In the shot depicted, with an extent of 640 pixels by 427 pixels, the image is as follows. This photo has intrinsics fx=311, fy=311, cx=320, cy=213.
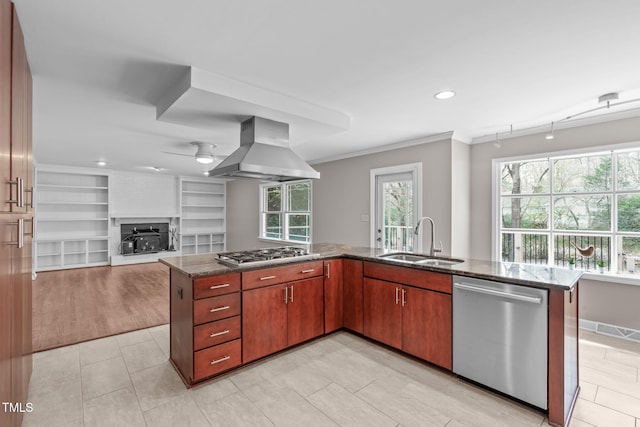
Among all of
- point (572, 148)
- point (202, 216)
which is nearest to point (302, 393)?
point (572, 148)

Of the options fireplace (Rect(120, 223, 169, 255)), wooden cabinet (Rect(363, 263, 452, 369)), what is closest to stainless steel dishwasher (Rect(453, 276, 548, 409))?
wooden cabinet (Rect(363, 263, 452, 369))

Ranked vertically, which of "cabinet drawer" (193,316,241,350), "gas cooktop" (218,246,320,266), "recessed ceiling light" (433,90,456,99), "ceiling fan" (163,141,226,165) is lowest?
"cabinet drawer" (193,316,241,350)

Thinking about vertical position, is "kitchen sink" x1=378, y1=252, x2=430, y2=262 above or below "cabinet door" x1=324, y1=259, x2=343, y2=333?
above

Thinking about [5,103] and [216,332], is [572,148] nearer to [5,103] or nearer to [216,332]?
[216,332]

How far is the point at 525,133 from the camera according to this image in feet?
13.2

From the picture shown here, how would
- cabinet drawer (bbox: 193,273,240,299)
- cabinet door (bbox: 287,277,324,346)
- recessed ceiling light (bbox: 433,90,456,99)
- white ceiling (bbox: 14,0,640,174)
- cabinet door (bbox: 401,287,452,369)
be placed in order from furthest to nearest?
cabinet door (bbox: 287,277,324,346)
recessed ceiling light (bbox: 433,90,456,99)
cabinet door (bbox: 401,287,452,369)
cabinet drawer (bbox: 193,273,240,299)
white ceiling (bbox: 14,0,640,174)

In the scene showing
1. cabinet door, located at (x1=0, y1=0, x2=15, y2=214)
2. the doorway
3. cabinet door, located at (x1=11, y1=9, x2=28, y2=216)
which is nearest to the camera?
cabinet door, located at (x1=0, y1=0, x2=15, y2=214)

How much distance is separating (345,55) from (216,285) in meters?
1.94

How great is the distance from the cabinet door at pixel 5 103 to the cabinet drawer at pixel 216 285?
3.83 feet

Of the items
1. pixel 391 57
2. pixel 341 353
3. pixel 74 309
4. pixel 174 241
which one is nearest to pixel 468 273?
pixel 341 353

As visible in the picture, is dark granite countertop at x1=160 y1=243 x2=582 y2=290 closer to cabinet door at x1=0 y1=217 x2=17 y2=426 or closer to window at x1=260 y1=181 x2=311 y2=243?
cabinet door at x1=0 y1=217 x2=17 y2=426

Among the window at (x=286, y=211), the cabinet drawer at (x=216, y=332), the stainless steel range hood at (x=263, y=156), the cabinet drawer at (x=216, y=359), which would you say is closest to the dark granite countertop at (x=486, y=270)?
the cabinet drawer at (x=216, y=332)

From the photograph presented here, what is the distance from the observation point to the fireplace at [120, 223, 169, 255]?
7676mm

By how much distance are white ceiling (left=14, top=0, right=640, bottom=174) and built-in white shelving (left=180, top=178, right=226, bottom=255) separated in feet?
17.3
